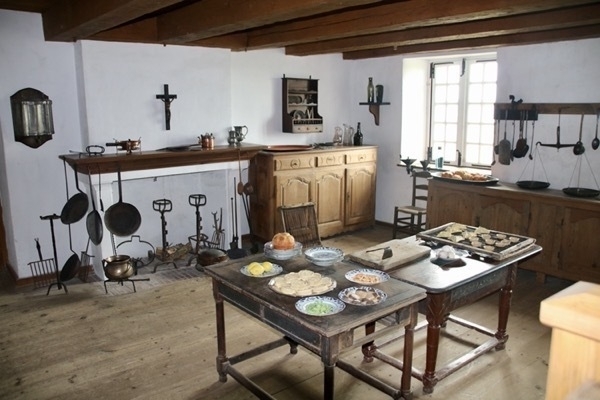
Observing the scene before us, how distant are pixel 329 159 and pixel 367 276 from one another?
10.8ft

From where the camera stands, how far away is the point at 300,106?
20.1 ft

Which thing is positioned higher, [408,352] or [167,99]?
[167,99]

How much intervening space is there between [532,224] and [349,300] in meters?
2.88

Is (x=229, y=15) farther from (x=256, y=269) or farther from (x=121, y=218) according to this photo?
(x=121, y=218)

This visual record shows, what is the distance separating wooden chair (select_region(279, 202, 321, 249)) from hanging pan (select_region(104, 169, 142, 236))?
5.71ft

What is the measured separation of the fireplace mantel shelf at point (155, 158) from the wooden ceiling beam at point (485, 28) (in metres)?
1.48

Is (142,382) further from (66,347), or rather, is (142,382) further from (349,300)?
(349,300)

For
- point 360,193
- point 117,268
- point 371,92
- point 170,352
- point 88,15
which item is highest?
point 88,15

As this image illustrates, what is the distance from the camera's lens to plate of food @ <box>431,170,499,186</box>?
488 centimetres

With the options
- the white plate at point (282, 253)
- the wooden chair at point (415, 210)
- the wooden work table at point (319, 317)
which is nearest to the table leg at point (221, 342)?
the wooden work table at point (319, 317)

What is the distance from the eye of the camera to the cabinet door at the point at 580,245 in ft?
13.6

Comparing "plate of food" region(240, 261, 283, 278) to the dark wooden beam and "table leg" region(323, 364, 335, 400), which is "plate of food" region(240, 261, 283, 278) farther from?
the dark wooden beam

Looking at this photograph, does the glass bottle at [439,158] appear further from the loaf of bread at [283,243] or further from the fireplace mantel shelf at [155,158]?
the loaf of bread at [283,243]

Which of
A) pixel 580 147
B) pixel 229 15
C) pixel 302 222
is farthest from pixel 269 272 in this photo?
pixel 580 147
